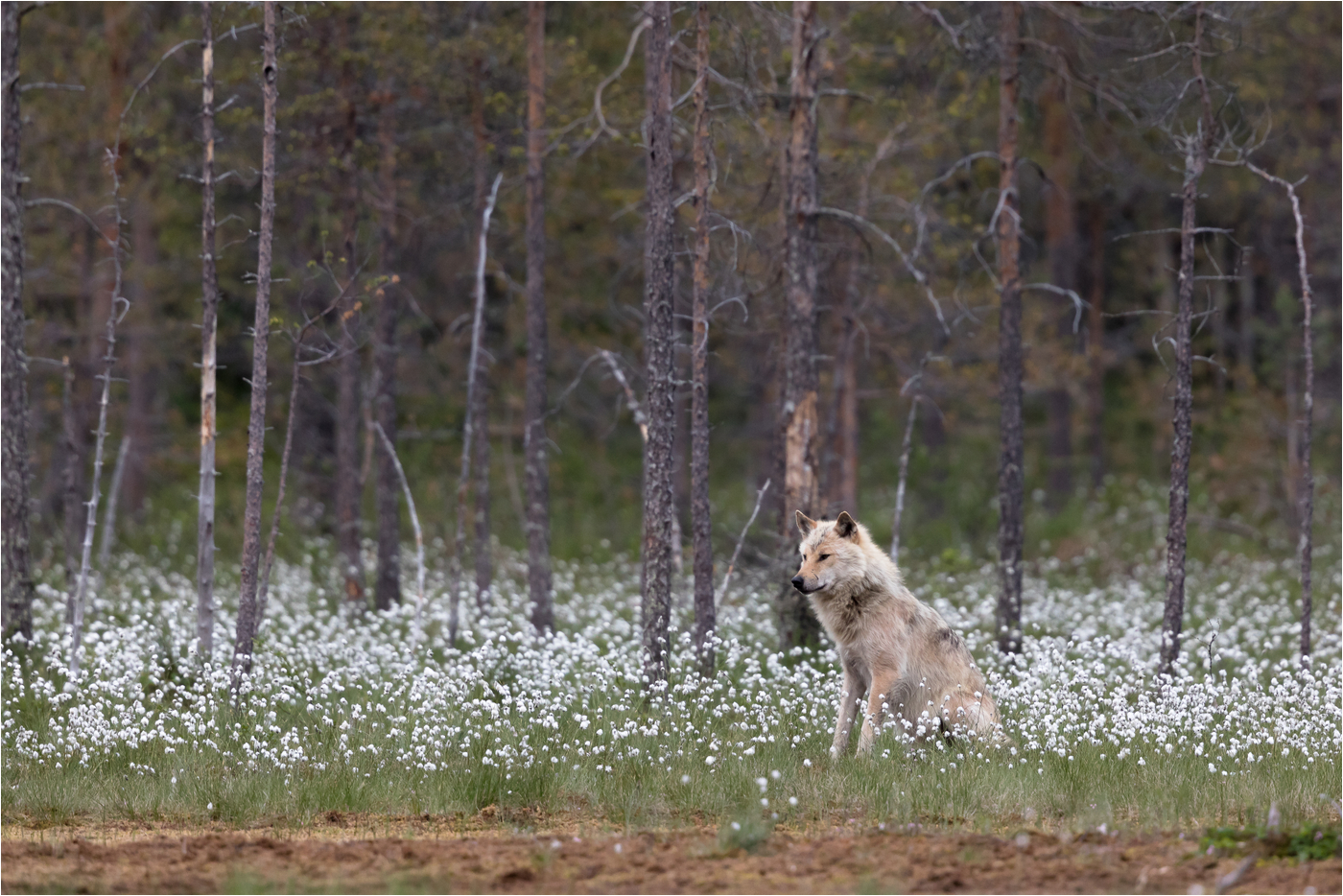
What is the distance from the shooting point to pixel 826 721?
11.3 m

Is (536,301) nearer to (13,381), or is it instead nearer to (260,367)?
(260,367)

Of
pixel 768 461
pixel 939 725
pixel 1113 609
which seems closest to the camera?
pixel 939 725

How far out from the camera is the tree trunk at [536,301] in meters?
17.3

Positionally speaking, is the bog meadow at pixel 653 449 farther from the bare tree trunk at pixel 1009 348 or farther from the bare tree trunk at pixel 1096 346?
A: the bare tree trunk at pixel 1096 346

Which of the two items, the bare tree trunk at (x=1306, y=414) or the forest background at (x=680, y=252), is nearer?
the bare tree trunk at (x=1306, y=414)

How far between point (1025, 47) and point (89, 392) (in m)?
18.0

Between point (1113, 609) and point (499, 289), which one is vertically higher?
point (499, 289)

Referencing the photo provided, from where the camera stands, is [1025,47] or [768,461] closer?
[1025,47]

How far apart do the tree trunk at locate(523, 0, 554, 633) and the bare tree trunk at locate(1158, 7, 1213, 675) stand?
771 cm

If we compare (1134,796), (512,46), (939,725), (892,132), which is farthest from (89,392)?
(1134,796)

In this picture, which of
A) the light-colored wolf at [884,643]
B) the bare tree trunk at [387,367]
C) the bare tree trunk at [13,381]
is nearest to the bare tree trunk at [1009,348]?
the light-colored wolf at [884,643]

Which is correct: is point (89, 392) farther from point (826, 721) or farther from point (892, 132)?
point (826, 721)

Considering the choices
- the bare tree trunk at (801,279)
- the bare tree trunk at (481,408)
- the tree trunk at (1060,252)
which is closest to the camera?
the bare tree trunk at (801,279)

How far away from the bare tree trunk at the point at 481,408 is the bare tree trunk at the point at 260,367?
5.06m
